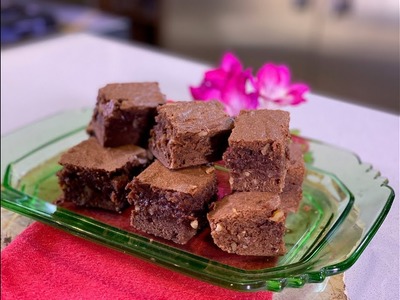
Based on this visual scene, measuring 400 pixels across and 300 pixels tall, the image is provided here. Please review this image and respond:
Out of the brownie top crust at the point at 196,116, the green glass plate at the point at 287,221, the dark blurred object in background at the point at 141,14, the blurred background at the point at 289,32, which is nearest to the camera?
the green glass plate at the point at 287,221

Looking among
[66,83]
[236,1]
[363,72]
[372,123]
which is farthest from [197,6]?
[372,123]

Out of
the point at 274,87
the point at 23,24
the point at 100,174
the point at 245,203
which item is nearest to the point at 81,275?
the point at 100,174

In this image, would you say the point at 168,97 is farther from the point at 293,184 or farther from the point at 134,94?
the point at 293,184

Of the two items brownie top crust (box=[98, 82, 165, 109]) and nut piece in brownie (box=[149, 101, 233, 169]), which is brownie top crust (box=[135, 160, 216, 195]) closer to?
nut piece in brownie (box=[149, 101, 233, 169])

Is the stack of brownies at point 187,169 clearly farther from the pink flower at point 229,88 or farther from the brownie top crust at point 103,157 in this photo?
the pink flower at point 229,88

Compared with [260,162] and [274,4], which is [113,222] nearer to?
[260,162]

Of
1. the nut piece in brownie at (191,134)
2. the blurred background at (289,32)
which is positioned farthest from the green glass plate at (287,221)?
the blurred background at (289,32)

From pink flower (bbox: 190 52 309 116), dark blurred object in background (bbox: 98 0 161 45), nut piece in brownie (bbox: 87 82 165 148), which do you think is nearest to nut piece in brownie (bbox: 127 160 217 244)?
nut piece in brownie (bbox: 87 82 165 148)
